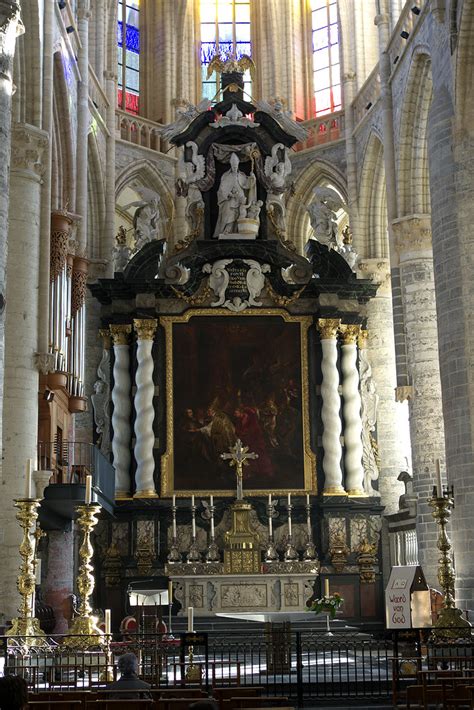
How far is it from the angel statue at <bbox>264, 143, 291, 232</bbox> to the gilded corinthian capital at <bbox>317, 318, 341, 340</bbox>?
2394mm

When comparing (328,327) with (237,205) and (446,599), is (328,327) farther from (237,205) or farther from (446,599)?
(446,599)

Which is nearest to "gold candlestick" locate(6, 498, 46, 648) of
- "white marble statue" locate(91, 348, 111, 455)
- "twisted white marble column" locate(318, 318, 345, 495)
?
"twisted white marble column" locate(318, 318, 345, 495)

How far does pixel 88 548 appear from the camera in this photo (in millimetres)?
12703

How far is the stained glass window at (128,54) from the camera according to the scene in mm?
32562

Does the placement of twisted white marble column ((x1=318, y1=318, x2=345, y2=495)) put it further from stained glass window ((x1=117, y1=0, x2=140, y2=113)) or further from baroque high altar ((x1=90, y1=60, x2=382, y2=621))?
stained glass window ((x1=117, y1=0, x2=140, y2=113))

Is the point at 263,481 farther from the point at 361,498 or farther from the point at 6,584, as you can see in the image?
the point at 6,584

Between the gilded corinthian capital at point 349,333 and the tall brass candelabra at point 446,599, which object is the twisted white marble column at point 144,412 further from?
the tall brass candelabra at point 446,599

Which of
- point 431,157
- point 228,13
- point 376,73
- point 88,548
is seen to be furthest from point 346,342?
point 228,13

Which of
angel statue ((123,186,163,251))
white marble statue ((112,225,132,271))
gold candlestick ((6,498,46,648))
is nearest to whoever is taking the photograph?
gold candlestick ((6,498,46,648))

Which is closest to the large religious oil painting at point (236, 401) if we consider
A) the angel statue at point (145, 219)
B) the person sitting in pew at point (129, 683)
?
the angel statue at point (145, 219)

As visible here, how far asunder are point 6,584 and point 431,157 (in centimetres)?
1042

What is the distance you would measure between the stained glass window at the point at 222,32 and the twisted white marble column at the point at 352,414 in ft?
41.5

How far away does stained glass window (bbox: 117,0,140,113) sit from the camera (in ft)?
107

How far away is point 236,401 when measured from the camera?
930 inches
